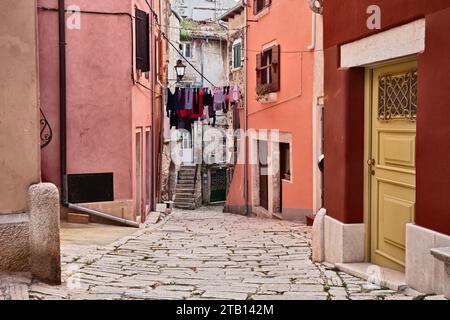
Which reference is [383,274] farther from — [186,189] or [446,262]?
[186,189]

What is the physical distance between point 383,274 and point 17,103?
3837 millimetres

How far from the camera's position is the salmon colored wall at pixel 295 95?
13867 mm

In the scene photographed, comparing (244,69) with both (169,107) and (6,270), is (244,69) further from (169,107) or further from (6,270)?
(6,270)

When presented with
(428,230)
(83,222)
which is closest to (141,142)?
(83,222)

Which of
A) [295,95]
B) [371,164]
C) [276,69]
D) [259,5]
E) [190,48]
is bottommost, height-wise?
[371,164]

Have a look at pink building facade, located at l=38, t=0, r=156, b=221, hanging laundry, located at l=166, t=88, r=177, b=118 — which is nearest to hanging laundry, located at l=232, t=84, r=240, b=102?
hanging laundry, located at l=166, t=88, r=177, b=118

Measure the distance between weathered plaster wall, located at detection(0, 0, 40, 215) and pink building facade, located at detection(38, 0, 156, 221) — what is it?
20.9 ft

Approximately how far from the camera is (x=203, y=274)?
6320mm

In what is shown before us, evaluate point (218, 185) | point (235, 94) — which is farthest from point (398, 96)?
point (218, 185)

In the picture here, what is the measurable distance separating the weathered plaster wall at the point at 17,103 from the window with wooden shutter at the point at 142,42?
8209mm

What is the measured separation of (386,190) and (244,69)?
14.3 metres

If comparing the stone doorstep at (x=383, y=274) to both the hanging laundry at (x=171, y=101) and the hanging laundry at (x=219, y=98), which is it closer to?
the hanging laundry at (x=171, y=101)

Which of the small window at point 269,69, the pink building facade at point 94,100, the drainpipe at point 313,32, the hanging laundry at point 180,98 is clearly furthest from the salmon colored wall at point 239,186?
the pink building facade at point 94,100
